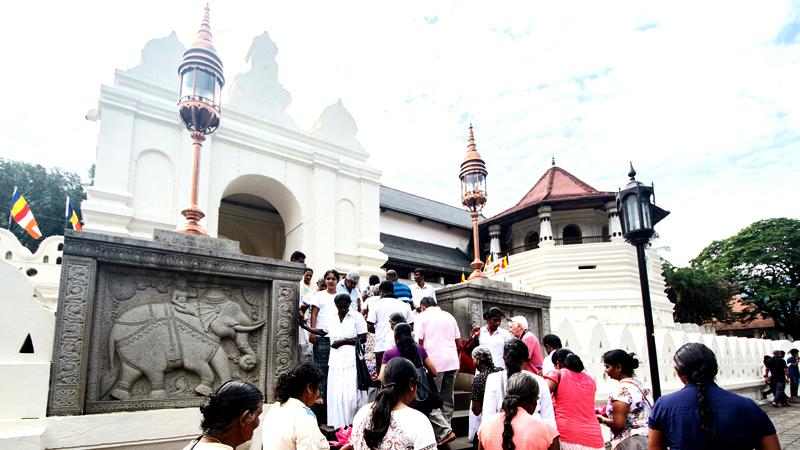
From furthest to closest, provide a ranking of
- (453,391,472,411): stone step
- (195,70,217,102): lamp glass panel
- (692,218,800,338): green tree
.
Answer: (692,218,800,338): green tree < (195,70,217,102): lamp glass panel < (453,391,472,411): stone step

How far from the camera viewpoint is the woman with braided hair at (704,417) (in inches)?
89.5

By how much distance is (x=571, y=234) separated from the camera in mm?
25453

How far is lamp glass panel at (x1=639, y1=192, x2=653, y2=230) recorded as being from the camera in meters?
5.21

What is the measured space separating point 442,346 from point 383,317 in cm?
70

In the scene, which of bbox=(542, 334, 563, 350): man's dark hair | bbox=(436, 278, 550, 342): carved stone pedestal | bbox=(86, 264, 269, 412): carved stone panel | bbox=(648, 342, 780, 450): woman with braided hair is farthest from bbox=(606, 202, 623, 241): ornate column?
bbox=(648, 342, 780, 450): woman with braided hair

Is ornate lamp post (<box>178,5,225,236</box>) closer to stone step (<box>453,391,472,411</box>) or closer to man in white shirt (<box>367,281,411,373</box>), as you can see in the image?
man in white shirt (<box>367,281,411,373</box>)

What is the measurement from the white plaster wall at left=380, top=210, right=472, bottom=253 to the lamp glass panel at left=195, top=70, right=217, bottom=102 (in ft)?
47.3

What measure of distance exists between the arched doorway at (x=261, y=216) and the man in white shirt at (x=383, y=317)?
826cm

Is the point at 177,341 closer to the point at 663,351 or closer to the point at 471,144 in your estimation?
the point at 471,144

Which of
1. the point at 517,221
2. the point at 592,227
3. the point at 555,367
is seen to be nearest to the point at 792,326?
the point at 592,227

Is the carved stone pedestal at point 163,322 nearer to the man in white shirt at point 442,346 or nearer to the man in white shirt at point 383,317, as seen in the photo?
A: the man in white shirt at point 383,317

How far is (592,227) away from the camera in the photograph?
2484 cm

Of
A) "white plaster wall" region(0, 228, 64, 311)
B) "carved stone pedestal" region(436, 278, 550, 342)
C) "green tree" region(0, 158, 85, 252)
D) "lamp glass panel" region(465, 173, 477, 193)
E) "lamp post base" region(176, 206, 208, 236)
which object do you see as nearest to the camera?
"lamp post base" region(176, 206, 208, 236)

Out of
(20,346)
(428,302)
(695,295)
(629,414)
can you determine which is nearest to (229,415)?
(629,414)
